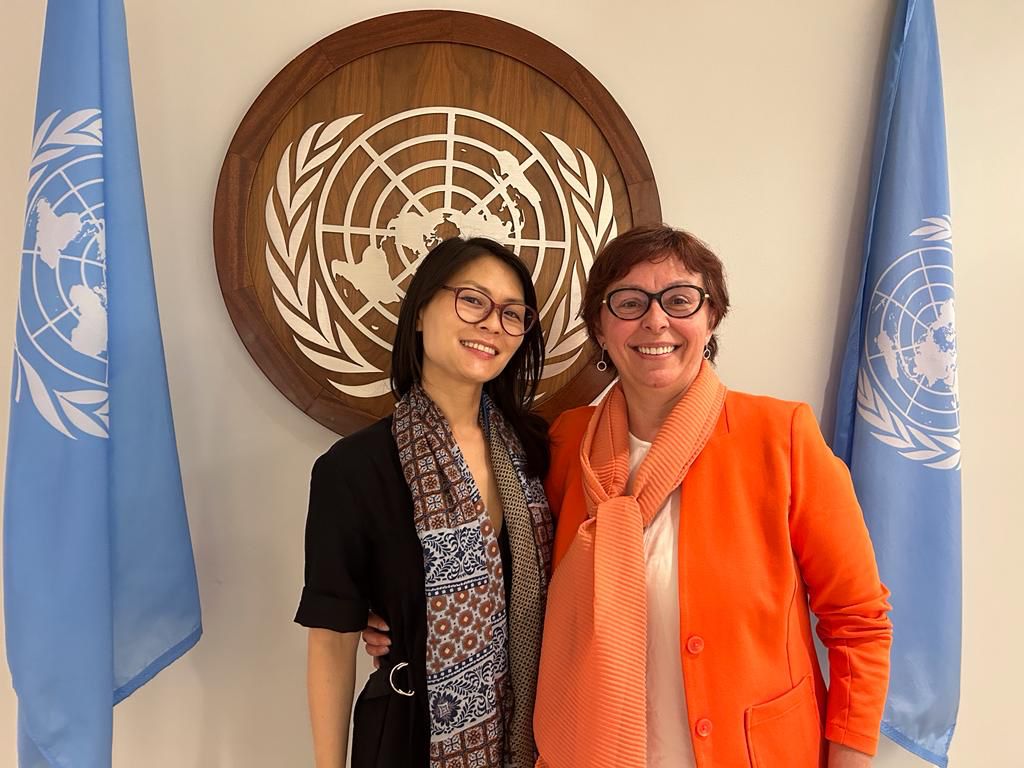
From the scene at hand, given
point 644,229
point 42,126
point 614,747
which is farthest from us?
point 42,126

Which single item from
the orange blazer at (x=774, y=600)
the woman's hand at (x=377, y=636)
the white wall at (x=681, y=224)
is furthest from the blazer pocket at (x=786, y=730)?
the white wall at (x=681, y=224)

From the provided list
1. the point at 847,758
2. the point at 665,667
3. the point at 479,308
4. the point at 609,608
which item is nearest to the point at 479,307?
the point at 479,308

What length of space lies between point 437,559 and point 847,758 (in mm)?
717

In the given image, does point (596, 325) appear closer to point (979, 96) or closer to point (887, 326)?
point (887, 326)

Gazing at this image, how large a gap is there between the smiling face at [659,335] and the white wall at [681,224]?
0.51 m

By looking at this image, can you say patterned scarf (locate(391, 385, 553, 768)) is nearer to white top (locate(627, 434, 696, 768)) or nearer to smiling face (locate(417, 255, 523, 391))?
smiling face (locate(417, 255, 523, 391))

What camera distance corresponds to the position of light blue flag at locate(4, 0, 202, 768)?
4.02 feet

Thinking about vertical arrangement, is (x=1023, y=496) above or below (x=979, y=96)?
below

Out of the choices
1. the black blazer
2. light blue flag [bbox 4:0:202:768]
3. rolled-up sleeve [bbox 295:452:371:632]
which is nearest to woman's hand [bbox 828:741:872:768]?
the black blazer

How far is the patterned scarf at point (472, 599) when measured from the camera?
114 centimetres

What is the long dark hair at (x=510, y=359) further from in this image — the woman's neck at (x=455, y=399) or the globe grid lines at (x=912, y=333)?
the globe grid lines at (x=912, y=333)

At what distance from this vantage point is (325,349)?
146cm

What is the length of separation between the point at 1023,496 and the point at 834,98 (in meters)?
1.05

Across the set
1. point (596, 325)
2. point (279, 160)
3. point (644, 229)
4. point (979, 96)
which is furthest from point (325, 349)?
point (979, 96)
